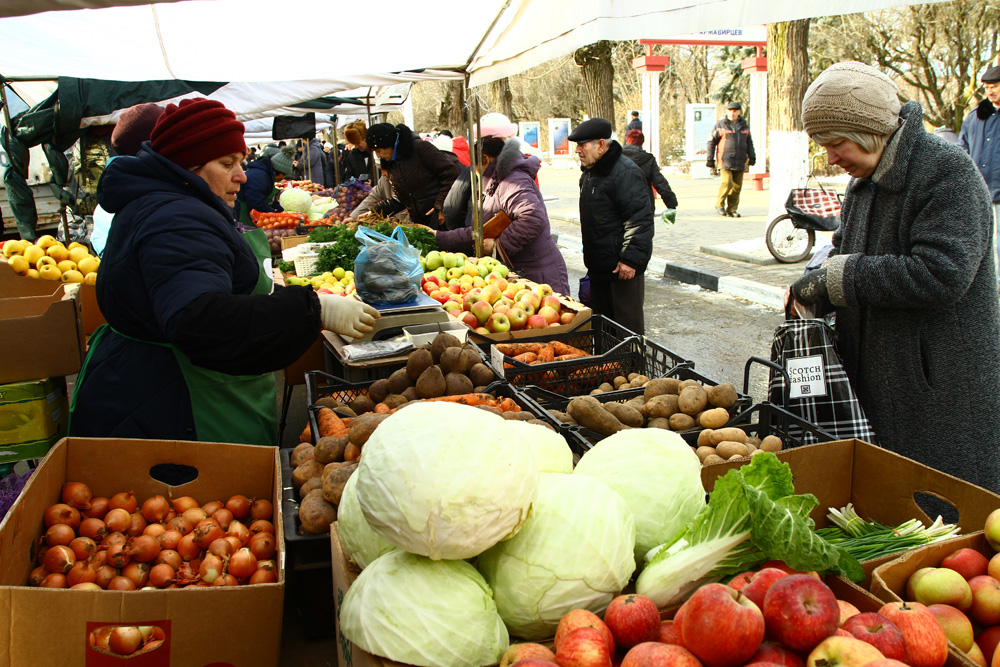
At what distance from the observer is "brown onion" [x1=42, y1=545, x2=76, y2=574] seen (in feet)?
6.95

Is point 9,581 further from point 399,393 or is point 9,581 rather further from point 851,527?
point 851,527

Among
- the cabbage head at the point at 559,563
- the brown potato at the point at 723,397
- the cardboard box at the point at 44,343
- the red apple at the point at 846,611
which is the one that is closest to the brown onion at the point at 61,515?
the cardboard box at the point at 44,343

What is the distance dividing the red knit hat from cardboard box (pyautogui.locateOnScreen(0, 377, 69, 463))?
1.17 meters

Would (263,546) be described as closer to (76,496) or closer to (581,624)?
(76,496)

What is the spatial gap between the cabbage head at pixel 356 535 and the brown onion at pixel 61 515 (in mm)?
1070

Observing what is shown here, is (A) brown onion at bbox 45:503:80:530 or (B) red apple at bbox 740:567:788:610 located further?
(A) brown onion at bbox 45:503:80:530

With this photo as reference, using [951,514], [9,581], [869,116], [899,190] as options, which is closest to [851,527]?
[951,514]

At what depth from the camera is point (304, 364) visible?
4953mm

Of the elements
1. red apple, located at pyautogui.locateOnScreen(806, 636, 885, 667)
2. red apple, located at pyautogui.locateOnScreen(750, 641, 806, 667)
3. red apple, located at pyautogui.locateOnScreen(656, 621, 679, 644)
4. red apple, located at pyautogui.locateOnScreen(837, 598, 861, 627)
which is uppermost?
red apple, located at pyautogui.locateOnScreen(806, 636, 885, 667)

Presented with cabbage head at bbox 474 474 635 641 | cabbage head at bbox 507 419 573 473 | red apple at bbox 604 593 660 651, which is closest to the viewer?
red apple at bbox 604 593 660 651

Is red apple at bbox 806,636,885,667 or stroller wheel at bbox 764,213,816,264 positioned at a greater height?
stroller wheel at bbox 764,213,816,264

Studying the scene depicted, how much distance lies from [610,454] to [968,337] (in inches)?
59.8

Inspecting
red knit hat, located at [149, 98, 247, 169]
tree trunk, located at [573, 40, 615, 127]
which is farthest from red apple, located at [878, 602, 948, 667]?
tree trunk, located at [573, 40, 615, 127]

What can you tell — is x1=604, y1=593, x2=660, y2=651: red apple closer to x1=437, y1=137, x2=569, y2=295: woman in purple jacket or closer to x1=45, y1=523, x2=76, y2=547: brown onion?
x1=45, y1=523, x2=76, y2=547: brown onion
